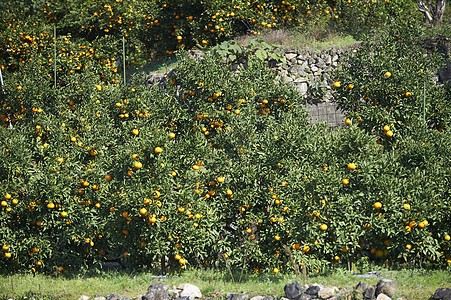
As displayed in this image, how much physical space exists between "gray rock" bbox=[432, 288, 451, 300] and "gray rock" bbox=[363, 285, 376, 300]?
493 millimetres

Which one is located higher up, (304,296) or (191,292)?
(304,296)

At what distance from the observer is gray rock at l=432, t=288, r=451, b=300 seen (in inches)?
157

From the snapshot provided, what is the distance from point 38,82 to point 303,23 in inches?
261

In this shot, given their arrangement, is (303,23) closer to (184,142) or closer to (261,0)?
(261,0)

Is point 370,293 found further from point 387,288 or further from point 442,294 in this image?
point 442,294


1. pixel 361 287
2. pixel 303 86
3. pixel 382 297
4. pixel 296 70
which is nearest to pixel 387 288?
pixel 382 297

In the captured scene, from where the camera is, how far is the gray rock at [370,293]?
14.1ft

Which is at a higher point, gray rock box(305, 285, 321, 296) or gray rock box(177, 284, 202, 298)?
gray rock box(305, 285, 321, 296)

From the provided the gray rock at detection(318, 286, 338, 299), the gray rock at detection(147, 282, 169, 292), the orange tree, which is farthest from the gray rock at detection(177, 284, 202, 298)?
the gray rock at detection(318, 286, 338, 299)

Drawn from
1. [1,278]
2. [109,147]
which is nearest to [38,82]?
[109,147]

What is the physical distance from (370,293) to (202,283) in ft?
6.26

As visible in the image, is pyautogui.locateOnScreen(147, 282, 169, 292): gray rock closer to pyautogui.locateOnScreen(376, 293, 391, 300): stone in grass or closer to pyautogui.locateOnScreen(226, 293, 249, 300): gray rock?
pyautogui.locateOnScreen(226, 293, 249, 300): gray rock

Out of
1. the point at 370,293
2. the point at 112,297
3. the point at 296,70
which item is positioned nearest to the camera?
the point at 370,293

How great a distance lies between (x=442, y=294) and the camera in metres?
4.05
